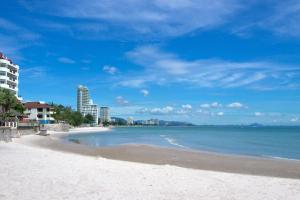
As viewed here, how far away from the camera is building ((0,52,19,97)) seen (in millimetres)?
104938

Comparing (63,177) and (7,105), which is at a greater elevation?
(7,105)

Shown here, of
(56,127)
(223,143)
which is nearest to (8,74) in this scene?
(56,127)

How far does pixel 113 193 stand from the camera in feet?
41.3

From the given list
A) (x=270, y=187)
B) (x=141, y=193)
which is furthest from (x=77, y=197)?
(x=270, y=187)

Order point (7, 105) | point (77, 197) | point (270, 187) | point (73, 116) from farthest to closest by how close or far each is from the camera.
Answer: point (73, 116), point (7, 105), point (270, 187), point (77, 197)

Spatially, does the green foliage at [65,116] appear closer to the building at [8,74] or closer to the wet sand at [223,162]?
the building at [8,74]

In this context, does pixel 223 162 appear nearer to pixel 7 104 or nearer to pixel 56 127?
pixel 7 104

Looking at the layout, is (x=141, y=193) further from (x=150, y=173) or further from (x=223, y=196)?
(x=150, y=173)

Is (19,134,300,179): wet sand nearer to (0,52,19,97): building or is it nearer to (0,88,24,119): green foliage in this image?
(0,88,24,119): green foliage

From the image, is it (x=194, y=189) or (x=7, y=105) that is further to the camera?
(x=7, y=105)

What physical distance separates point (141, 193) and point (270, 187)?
5.60m

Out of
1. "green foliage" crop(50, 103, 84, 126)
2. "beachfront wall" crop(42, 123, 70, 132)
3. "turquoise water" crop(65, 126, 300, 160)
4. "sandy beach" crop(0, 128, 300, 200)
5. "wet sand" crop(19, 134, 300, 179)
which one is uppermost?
"green foliage" crop(50, 103, 84, 126)

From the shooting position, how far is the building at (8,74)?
105m

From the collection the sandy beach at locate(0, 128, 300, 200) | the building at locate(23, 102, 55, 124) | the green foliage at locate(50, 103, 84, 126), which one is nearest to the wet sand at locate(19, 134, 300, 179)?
the sandy beach at locate(0, 128, 300, 200)
